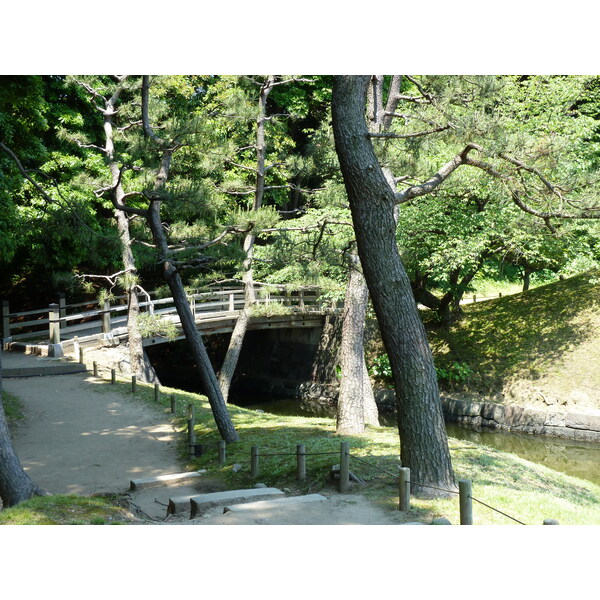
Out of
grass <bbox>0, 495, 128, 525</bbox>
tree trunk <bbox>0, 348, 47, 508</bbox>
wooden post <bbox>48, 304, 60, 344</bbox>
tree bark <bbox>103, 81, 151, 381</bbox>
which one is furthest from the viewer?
wooden post <bbox>48, 304, 60, 344</bbox>

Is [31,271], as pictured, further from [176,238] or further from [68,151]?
[176,238]

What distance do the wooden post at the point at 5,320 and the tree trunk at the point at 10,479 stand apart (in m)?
10.6

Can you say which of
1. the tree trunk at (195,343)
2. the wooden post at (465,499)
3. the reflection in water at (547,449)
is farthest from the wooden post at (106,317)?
the wooden post at (465,499)

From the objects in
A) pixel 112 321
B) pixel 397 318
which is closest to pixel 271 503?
pixel 397 318

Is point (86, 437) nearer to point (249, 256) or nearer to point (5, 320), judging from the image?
point (249, 256)

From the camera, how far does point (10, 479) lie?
591cm

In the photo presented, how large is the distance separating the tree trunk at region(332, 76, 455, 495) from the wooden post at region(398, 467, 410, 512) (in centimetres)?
40

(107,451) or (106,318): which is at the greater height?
(106,318)

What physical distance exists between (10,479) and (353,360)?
19.2ft

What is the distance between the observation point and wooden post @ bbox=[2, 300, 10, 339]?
617 inches

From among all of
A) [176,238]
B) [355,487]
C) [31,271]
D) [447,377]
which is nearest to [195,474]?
[355,487]

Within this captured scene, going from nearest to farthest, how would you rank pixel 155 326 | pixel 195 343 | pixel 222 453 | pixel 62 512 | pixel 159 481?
pixel 62 512 → pixel 159 481 → pixel 222 453 → pixel 195 343 → pixel 155 326

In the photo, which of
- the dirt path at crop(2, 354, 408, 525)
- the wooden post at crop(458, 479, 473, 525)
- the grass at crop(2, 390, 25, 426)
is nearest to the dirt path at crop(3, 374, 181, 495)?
the dirt path at crop(2, 354, 408, 525)

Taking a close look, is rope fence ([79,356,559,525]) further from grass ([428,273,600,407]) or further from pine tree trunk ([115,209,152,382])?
grass ([428,273,600,407])
